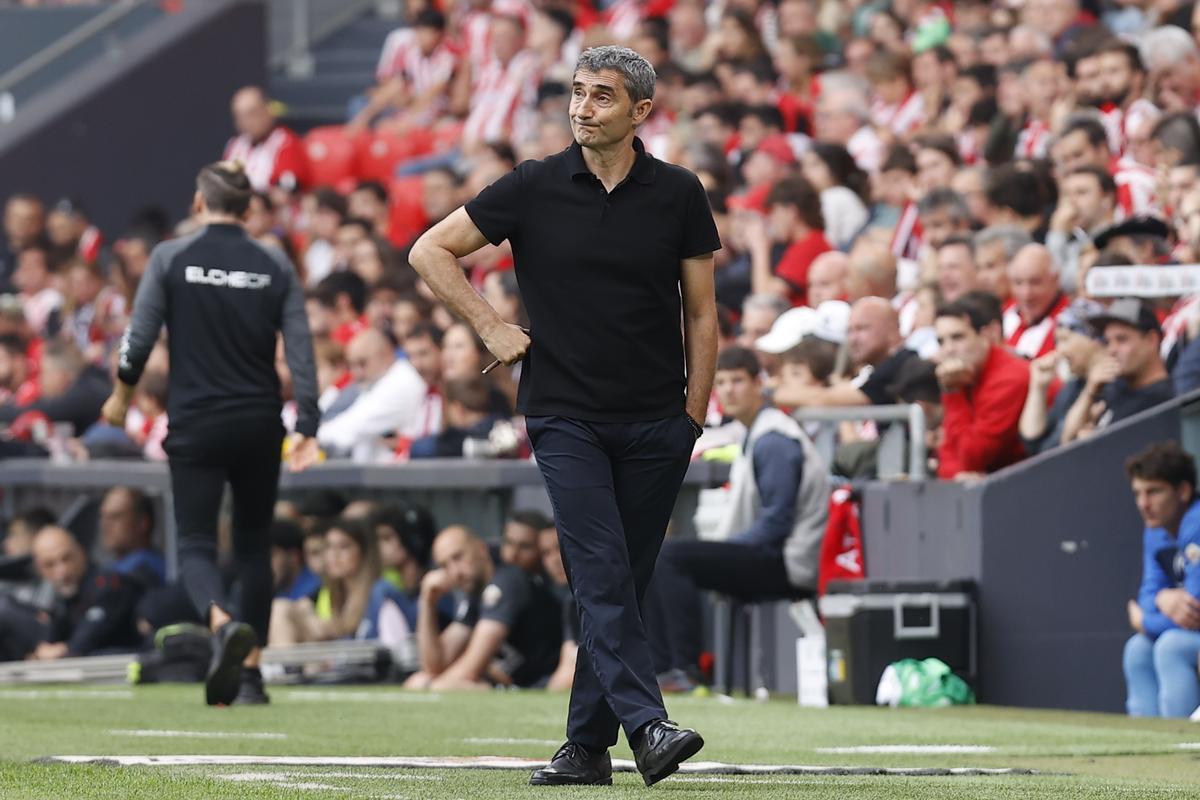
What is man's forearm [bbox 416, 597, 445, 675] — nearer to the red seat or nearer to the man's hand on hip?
the man's hand on hip

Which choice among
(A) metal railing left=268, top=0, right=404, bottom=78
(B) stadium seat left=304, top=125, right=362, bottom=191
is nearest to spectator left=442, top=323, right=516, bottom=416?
(B) stadium seat left=304, top=125, right=362, bottom=191

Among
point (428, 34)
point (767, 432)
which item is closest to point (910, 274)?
point (767, 432)

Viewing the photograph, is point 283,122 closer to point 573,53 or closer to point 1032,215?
point 573,53

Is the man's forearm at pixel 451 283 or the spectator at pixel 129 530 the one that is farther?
the spectator at pixel 129 530

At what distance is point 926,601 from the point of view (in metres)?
11.2

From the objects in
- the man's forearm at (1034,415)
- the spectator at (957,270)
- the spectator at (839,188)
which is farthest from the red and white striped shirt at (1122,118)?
the man's forearm at (1034,415)

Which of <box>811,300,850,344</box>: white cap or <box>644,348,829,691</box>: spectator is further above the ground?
<box>811,300,850,344</box>: white cap

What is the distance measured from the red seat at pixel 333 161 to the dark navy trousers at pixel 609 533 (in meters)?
15.4

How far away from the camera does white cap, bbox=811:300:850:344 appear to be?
12.9 m

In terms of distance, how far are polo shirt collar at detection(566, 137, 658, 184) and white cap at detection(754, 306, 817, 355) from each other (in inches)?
234

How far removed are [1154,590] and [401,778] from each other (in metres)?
4.67

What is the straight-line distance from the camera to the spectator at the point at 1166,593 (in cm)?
1009

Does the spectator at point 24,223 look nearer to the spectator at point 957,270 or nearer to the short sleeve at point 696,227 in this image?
the spectator at point 957,270

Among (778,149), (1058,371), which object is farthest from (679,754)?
(778,149)
